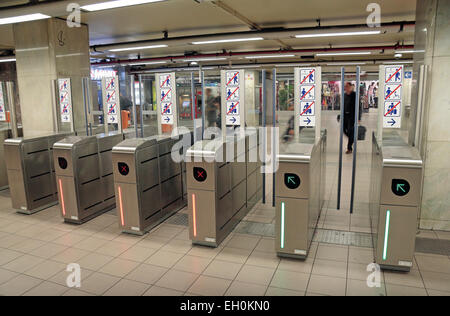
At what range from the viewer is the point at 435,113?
13.2 feet

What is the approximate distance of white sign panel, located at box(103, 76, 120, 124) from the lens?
5.06 meters

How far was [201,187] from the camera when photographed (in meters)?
3.72

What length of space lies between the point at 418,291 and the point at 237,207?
2223 millimetres

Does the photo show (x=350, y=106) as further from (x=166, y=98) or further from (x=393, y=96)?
(x=166, y=98)

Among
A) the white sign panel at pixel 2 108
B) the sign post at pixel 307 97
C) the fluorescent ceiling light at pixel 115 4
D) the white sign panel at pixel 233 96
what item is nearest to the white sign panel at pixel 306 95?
the sign post at pixel 307 97

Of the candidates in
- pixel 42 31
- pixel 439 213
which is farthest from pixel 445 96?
pixel 42 31

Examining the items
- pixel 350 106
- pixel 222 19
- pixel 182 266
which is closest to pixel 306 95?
pixel 182 266

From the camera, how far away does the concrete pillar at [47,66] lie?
5652 mm

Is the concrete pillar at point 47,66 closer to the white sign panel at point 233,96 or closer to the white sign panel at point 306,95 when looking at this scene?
the white sign panel at point 233,96

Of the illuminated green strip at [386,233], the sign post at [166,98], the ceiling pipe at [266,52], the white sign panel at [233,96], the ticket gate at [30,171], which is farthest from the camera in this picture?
the ceiling pipe at [266,52]

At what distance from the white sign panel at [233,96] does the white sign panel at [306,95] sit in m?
0.75

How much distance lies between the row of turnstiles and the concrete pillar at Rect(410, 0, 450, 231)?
19.1 inches

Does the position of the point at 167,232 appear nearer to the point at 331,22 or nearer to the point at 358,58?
the point at 331,22
